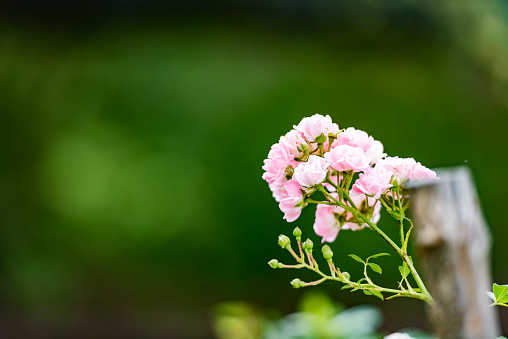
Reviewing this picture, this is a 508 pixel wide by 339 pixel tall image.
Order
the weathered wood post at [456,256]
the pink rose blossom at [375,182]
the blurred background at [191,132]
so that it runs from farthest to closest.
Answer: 1. the blurred background at [191,132]
2. the pink rose blossom at [375,182]
3. the weathered wood post at [456,256]

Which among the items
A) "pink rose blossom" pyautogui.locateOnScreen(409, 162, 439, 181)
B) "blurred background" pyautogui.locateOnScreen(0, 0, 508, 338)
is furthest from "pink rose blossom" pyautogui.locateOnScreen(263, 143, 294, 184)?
"blurred background" pyautogui.locateOnScreen(0, 0, 508, 338)

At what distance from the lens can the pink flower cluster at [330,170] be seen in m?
0.52

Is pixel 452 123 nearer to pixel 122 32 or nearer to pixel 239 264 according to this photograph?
pixel 239 264

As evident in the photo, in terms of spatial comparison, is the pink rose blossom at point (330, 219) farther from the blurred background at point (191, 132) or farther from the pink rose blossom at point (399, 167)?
the blurred background at point (191, 132)

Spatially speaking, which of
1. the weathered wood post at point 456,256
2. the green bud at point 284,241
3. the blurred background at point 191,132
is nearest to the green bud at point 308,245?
the green bud at point 284,241

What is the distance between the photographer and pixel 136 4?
3.02 metres

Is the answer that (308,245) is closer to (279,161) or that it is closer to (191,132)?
(279,161)

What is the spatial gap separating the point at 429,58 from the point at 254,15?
855mm

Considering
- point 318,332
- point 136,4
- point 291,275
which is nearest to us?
point 318,332

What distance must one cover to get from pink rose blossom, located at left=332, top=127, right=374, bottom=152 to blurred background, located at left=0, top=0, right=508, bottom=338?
7.42ft

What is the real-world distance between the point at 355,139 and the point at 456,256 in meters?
0.17

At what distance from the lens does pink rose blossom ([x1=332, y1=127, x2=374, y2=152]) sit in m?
0.56

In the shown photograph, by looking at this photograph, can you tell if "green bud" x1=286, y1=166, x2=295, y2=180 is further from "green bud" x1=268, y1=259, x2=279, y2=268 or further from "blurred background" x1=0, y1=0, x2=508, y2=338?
"blurred background" x1=0, y1=0, x2=508, y2=338

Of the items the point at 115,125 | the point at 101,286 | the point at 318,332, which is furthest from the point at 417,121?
the point at 318,332
